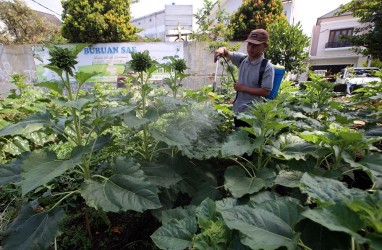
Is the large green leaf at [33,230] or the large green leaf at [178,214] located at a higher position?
the large green leaf at [178,214]

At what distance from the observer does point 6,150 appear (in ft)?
8.24

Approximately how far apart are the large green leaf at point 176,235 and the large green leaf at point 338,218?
A: 1.70ft

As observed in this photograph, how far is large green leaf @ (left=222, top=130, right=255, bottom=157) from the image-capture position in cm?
138

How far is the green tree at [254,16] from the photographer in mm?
12273

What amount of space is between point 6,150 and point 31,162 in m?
1.77

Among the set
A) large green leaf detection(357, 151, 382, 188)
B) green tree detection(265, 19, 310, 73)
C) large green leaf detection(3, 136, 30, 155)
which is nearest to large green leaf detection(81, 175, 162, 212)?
large green leaf detection(357, 151, 382, 188)

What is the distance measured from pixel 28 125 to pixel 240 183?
132 cm

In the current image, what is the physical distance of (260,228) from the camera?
832 millimetres

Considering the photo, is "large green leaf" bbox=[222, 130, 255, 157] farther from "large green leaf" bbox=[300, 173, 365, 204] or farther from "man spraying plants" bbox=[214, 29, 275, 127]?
"man spraying plants" bbox=[214, 29, 275, 127]

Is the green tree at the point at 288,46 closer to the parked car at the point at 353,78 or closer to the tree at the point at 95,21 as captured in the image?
the parked car at the point at 353,78

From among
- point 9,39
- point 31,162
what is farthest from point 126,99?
point 9,39

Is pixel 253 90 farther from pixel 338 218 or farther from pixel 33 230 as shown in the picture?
pixel 33 230

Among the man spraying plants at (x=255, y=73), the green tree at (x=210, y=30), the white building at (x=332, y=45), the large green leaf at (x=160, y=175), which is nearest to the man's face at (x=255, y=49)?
the man spraying plants at (x=255, y=73)

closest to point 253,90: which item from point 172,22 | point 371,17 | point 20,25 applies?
point 371,17
